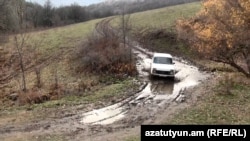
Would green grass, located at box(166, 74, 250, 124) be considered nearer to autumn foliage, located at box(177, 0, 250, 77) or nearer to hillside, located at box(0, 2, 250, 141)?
hillside, located at box(0, 2, 250, 141)

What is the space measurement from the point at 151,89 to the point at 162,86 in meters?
1.17

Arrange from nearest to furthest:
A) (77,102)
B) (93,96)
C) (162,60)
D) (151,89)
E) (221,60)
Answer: (77,102)
(93,96)
(151,89)
(221,60)
(162,60)

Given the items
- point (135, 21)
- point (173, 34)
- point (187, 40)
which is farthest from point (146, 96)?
point (135, 21)

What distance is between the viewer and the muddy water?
70.9 feet

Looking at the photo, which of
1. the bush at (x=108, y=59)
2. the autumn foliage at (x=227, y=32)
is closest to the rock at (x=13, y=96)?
the bush at (x=108, y=59)

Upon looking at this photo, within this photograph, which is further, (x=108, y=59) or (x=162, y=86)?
(x=108, y=59)

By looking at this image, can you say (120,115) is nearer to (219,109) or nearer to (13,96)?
(219,109)

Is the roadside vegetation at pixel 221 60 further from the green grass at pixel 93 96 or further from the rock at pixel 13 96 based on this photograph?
the rock at pixel 13 96

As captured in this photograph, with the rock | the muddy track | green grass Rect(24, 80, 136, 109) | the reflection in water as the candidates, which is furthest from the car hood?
the rock

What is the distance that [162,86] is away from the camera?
28234 millimetres

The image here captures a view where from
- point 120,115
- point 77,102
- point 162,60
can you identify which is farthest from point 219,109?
point 162,60

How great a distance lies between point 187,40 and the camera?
4428 cm

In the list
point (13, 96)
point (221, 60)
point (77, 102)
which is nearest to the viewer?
point (77, 102)

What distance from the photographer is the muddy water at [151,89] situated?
2162 cm
